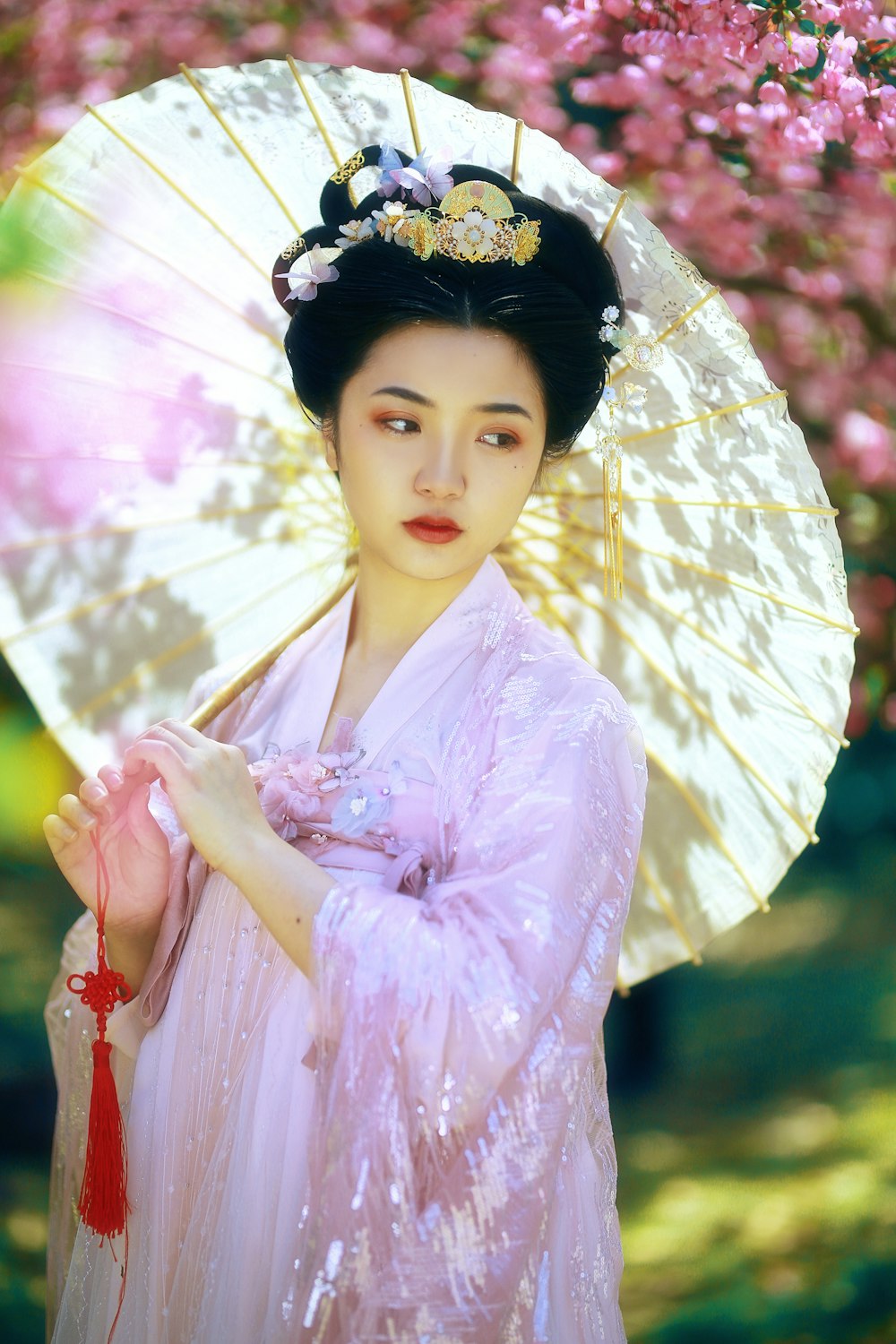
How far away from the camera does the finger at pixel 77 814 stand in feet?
5.33

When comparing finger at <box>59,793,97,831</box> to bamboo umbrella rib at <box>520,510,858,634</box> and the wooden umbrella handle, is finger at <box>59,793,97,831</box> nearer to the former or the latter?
the wooden umbrella handle

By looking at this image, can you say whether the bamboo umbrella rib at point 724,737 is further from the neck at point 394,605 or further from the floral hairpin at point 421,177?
the floral hairpin at point 421,177

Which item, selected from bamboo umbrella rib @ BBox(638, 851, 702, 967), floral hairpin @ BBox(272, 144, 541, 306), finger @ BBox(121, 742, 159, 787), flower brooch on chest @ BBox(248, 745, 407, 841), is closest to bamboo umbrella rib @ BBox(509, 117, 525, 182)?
floral hairpin @ BBox(272, 144, 541, 306)

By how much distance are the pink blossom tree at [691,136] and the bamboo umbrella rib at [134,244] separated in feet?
3.25

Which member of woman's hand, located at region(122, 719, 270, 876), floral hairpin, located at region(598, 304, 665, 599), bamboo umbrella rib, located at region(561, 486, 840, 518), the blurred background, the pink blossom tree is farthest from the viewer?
the pink blossom tree

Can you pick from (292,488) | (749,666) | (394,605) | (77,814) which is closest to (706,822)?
(749,666)

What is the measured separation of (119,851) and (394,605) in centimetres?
50

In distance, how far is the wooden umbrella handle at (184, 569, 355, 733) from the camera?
1753 mm

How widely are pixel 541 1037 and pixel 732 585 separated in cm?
77

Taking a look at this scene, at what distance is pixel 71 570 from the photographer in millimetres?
2012

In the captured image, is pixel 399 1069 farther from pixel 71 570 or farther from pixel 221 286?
pixel 221 286

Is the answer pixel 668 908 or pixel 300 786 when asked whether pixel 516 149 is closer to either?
pixel 300 786

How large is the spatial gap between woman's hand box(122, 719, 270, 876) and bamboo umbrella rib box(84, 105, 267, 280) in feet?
2.45

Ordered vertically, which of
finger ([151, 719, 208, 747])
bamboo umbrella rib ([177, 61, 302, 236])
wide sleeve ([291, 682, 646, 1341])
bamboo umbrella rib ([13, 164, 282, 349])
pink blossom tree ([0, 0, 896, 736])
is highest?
pink blossom tree ([0, 0, 896, 736])
